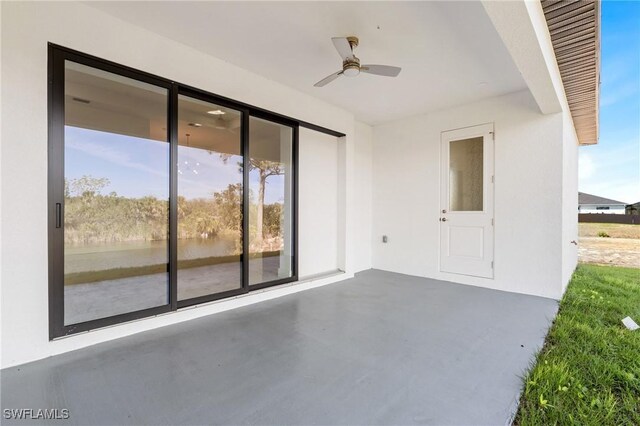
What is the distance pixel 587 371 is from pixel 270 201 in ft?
12.2

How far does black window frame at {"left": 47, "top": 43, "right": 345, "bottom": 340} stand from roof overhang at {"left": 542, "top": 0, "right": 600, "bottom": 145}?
10.5 ft

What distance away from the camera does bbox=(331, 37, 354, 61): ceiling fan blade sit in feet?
8.08

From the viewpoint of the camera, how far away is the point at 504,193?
4.31 m

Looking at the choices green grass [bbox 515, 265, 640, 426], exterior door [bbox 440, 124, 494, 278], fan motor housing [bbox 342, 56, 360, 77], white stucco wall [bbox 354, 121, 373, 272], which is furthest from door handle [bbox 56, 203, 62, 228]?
exterior door [bbox 440, 124, 494, 278]

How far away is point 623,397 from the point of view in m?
1.79

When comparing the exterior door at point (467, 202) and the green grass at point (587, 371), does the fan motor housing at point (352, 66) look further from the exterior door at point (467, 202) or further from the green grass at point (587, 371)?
the green grass at point (587, 371)

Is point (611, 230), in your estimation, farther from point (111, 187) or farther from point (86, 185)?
point (86, 185)

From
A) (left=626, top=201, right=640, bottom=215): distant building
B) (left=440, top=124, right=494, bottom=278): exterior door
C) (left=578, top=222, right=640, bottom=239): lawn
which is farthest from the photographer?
(left=626, top=201, right=640, bottom=215): distant building

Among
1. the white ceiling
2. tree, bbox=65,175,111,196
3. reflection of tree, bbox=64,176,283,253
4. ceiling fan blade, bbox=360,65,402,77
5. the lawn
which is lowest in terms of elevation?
the lawn

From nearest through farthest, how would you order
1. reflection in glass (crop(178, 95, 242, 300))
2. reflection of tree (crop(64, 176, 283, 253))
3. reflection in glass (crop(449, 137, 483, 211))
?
1. reflection of tree (crop(64, 176, 283, 253))
2. reflection in glass (crop(178, 95, 242, 300))
3. reflection in glass (crop(449, 137, 483, 211))

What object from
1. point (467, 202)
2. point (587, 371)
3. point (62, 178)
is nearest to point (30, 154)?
point (62, 178)

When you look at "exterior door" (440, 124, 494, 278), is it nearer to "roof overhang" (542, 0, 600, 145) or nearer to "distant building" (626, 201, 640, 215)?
"roof overhang" (542, 0, 600, 145)

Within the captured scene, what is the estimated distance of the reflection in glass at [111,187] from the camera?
258 cm

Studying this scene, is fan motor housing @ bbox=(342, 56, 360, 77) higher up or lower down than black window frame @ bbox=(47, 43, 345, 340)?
higher up
